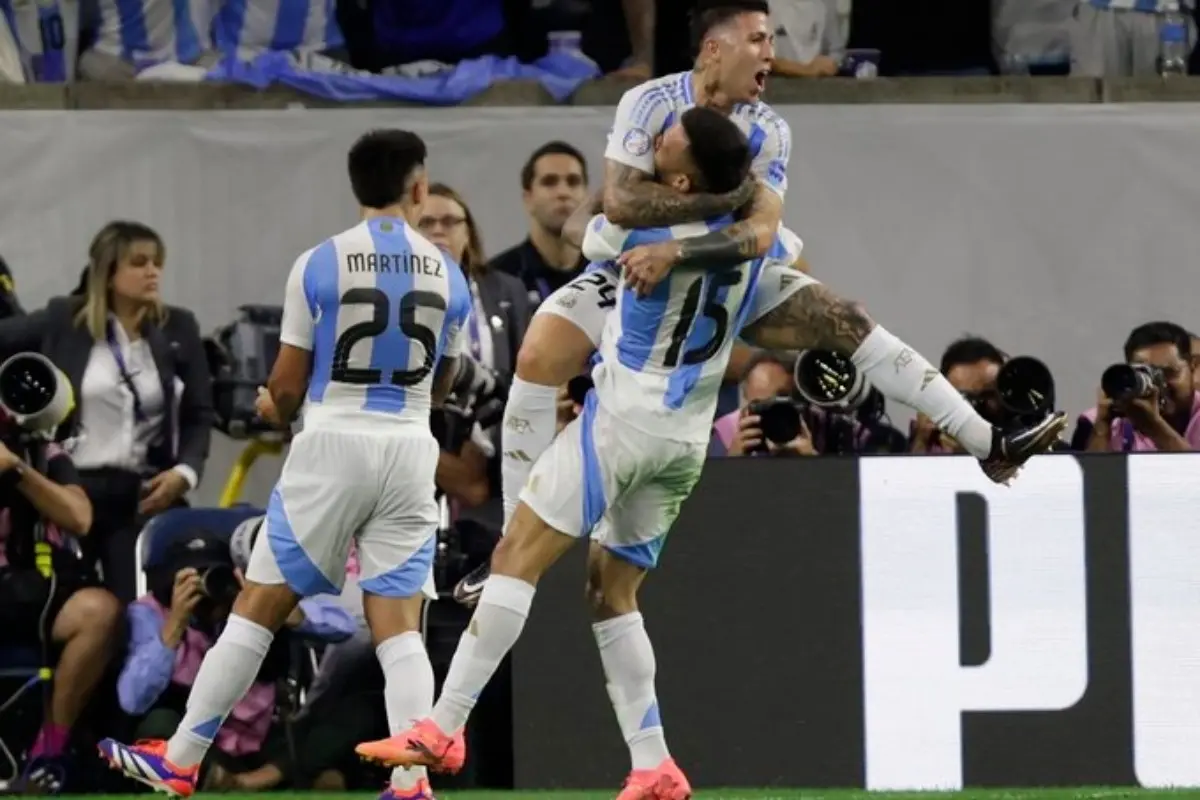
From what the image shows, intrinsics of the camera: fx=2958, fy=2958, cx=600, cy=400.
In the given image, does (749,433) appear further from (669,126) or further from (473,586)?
(669,126)

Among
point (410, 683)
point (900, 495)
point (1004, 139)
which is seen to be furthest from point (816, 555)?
point (1004, 139)

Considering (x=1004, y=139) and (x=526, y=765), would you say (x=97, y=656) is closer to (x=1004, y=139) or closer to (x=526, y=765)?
(x=526, y=765)

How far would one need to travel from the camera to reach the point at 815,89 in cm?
1338

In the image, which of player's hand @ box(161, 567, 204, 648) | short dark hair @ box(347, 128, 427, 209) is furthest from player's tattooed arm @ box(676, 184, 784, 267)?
player's hand @ box(161, 567, 204, 648)

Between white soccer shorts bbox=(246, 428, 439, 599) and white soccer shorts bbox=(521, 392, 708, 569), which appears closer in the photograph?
white soccer shorts bbox=(521, 392, 708, 569)

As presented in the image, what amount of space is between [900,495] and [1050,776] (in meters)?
1.14

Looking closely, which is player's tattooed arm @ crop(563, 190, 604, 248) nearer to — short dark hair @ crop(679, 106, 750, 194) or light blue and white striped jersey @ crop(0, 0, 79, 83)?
short dark hair @ crop(679, 106, 750, 194)

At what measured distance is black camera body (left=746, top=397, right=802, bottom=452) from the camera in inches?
432

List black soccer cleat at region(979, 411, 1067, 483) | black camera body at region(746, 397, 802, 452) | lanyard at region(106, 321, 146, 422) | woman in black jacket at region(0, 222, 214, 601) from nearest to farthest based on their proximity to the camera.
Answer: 1. black soccer cleat at region(979, 411, 1067, 483)
2. black camera body at region(746, 397, 802, 452)
3. woman in black jacket at region(0, 222, 214, 601)
4. lanyard at region(106, 321, 146, 422)

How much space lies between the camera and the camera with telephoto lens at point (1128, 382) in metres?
11.0

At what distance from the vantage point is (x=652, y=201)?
8.61m

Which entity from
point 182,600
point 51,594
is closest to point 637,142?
point 182,600

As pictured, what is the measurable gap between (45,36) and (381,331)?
5283 millimetres

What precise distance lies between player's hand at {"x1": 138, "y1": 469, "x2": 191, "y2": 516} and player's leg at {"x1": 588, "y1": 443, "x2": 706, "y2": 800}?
2.79m
